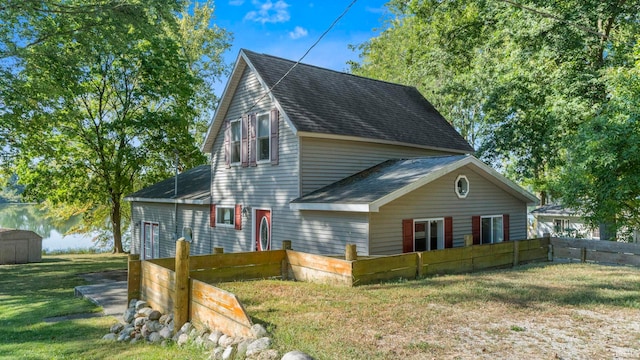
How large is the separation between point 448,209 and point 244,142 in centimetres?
741

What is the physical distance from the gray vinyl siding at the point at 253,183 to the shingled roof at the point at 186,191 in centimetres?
102

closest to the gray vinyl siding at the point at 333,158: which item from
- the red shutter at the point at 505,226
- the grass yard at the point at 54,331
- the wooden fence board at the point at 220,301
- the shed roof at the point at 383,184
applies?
the shed roof at the point at 383,184

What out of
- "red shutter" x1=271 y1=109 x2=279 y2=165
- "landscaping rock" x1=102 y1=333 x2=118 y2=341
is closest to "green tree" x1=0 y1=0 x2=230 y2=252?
"red shutter" x1=271 y1=109 x2=279 y2=165

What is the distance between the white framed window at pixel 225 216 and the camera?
621 inches

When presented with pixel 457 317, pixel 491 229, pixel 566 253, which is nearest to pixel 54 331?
pixel 457 317

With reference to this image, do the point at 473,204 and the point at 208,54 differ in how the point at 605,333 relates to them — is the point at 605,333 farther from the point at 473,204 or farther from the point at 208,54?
the point at 208,54

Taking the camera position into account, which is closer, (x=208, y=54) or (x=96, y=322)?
(x=96, y=322)

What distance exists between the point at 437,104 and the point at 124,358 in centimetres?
2544

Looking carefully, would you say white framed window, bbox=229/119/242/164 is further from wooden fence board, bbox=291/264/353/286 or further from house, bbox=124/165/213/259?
wooden fence board, bbox=291/264/353/286

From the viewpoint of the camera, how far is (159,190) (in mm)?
20844

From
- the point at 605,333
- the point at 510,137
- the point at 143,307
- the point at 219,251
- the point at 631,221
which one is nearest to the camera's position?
the point at 605,333

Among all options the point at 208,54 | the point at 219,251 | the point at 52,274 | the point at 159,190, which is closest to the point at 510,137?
the point at 219,251

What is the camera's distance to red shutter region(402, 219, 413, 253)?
38.2 ft

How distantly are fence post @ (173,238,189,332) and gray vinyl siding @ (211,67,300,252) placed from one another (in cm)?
594
